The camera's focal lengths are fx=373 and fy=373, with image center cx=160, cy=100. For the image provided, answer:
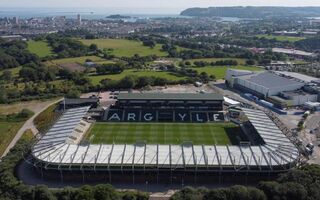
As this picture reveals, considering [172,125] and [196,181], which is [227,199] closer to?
[196,181]

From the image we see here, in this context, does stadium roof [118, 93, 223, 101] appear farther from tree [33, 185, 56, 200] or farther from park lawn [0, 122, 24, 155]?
tree [33, 185, 56, 200]

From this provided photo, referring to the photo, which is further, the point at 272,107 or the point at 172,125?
the point at 272,107

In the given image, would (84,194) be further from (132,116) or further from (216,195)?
(132,116)

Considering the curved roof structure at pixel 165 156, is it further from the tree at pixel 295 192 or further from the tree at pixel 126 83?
the tree at pixel 126 83

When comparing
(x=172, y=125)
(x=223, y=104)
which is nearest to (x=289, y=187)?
(x=172, y=125)

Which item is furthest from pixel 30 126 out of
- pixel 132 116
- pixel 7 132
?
pixel 132 116

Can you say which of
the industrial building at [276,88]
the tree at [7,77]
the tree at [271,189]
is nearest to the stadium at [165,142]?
the tree at [271,189]

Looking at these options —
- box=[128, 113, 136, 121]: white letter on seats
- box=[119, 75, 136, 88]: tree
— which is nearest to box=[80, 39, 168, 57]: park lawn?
box=[119, 75, 136, 88]: tree
